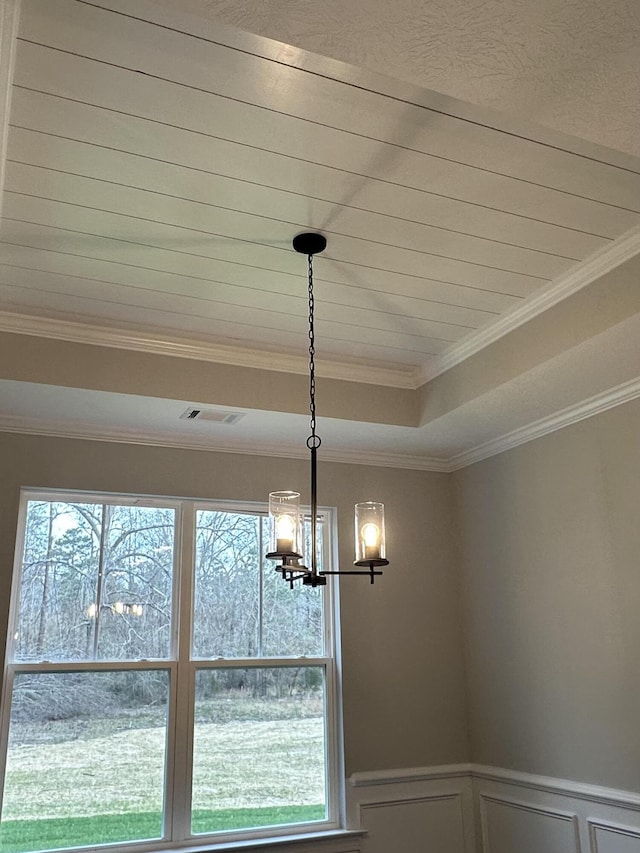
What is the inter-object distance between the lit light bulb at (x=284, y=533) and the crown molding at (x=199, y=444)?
159 centimetres

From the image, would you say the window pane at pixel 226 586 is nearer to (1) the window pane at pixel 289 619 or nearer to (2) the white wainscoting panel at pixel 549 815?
(1) the window pane at pixel 289 619

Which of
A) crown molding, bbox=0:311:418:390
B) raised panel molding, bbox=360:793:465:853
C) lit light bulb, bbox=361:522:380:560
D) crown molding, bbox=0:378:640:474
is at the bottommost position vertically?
raised panel molding, bbox=360:793:465:853

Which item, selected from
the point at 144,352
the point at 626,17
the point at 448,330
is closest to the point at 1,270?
the point at 144,352

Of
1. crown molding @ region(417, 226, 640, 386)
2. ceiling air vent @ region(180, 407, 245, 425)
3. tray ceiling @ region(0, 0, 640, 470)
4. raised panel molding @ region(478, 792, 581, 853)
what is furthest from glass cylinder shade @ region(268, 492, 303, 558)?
raised panel molding @ region(478, 792, 581, 853)

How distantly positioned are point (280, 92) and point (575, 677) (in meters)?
2.78

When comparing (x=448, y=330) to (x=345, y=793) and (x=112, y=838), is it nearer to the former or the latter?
(x=345, y=793)

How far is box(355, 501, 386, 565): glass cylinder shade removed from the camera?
7.98 feet

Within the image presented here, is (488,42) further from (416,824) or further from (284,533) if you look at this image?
(416,824)

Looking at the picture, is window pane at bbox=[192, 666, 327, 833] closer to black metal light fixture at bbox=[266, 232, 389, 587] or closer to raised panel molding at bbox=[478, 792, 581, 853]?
raised panel molding at bbox=[478, 792, 581, 853]

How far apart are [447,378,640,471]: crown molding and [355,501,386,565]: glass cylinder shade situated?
1422 millimetres

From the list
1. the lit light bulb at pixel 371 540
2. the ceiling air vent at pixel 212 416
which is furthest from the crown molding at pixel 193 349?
the lit light bulb at pixel 371 540

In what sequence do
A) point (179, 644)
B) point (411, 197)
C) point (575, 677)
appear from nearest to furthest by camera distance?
point (411, 197), point (575, 677), point (179, 644)

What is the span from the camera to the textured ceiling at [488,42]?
1.34 metres

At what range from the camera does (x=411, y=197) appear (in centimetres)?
241
